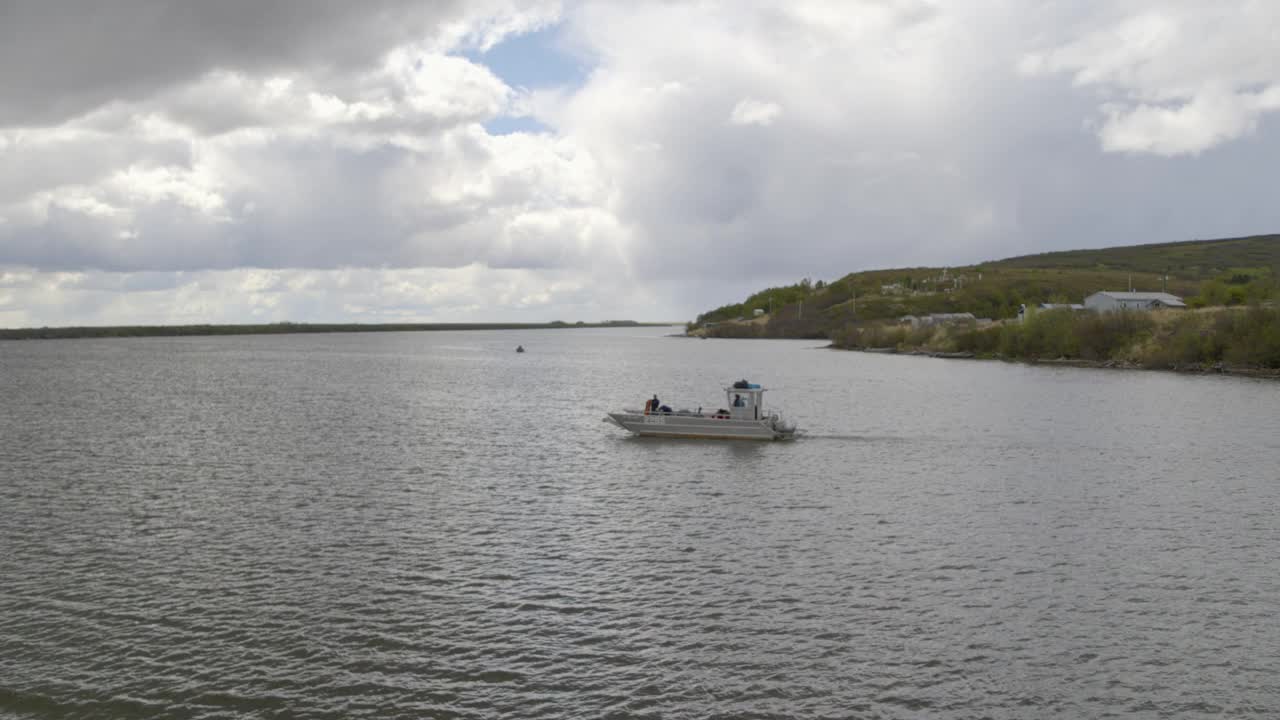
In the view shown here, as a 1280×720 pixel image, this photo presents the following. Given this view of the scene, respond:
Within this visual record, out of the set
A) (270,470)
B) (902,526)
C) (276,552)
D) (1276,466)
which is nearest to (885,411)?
(1276,466)

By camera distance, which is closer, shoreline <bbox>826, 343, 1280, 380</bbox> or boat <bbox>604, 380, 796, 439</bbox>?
boat <bbox>604, 380, 796, 439</bbox>

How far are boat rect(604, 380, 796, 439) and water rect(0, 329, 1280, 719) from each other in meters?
1.60

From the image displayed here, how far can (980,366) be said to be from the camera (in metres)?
153

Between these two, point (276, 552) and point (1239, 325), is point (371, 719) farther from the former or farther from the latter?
point (1239, 325)

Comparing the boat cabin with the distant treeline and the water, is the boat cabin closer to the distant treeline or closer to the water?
the water

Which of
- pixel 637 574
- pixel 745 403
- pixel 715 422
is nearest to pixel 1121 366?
pixel 745 403

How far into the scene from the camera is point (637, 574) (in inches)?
1158

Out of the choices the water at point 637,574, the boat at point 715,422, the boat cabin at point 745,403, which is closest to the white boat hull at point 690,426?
the boat at point 715,422

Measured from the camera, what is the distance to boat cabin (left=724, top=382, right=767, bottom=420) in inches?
2571

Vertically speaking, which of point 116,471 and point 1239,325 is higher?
Answer: point 1239,325

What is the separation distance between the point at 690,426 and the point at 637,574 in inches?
1427

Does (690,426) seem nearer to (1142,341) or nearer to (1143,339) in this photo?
(1142,341)

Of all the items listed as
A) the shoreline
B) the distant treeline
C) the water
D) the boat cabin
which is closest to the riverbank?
the distant treeline

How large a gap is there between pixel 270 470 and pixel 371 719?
3418 cm
